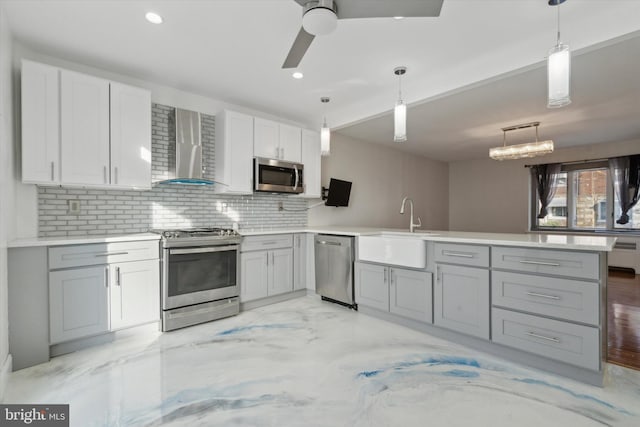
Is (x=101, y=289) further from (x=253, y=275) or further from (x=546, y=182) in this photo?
(x=546, y=182)

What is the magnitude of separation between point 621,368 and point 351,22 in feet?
10.9

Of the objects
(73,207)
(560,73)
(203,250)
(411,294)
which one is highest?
(560,73)

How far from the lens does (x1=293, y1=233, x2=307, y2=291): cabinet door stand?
4105 mm

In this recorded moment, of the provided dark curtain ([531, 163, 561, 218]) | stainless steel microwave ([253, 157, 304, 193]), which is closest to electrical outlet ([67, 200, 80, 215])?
stainless steel microwave ([253, 157, 304, 193])

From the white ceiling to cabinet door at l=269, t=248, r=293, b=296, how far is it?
2.01 metres

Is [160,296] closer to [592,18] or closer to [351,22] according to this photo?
[351,22]

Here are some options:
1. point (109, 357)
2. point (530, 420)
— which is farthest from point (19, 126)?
point (530, 420)

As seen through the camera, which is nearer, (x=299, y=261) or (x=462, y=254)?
(x=462, y=254)

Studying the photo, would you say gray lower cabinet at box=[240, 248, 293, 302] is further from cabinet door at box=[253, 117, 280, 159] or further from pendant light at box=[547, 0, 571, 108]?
pendant light at box=[547, 0, 571, 108]

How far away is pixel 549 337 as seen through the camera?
2186 millimetres

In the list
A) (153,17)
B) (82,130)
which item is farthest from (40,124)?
(153,17)

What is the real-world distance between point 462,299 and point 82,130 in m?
3.67

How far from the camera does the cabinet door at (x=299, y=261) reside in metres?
4.11

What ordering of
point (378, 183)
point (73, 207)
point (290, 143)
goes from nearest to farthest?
point (73, 207)
point (290, 143)
point (378, 183)
